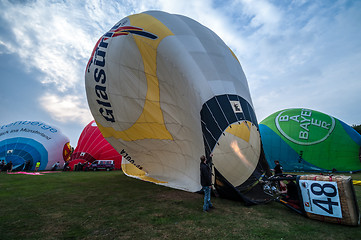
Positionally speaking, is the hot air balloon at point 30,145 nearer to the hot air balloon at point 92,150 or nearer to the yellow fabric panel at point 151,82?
the hot air balloon at point 92,150

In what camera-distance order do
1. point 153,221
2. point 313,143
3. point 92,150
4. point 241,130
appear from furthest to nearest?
point 92,150 → point 313,143 → point 241,130 → point 153,221

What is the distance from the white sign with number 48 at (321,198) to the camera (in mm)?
3785

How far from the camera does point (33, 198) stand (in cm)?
587

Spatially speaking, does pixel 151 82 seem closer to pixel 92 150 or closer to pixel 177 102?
pixel 177 102

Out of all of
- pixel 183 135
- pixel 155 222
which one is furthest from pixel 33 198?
pixel 183 135

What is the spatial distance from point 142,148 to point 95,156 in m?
12.8

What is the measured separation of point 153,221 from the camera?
153 inches

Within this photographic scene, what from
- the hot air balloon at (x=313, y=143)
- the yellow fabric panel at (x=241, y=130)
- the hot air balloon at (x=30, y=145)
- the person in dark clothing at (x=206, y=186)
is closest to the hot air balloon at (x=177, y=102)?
the yellow fabric panel at (x=241, y=130)

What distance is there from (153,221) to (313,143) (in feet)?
47.1

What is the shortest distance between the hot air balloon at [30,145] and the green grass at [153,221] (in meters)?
15.2

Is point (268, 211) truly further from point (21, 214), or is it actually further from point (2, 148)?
point (2, 148)

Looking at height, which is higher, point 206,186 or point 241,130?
point 241,130

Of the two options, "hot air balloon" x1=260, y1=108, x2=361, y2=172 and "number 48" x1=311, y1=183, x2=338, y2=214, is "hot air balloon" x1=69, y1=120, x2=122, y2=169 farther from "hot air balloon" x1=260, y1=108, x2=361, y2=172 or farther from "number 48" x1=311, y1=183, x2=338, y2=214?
"number 48" x1=311, y1=183, x2=338, y2=214

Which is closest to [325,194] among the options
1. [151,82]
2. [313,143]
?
[151,82]
